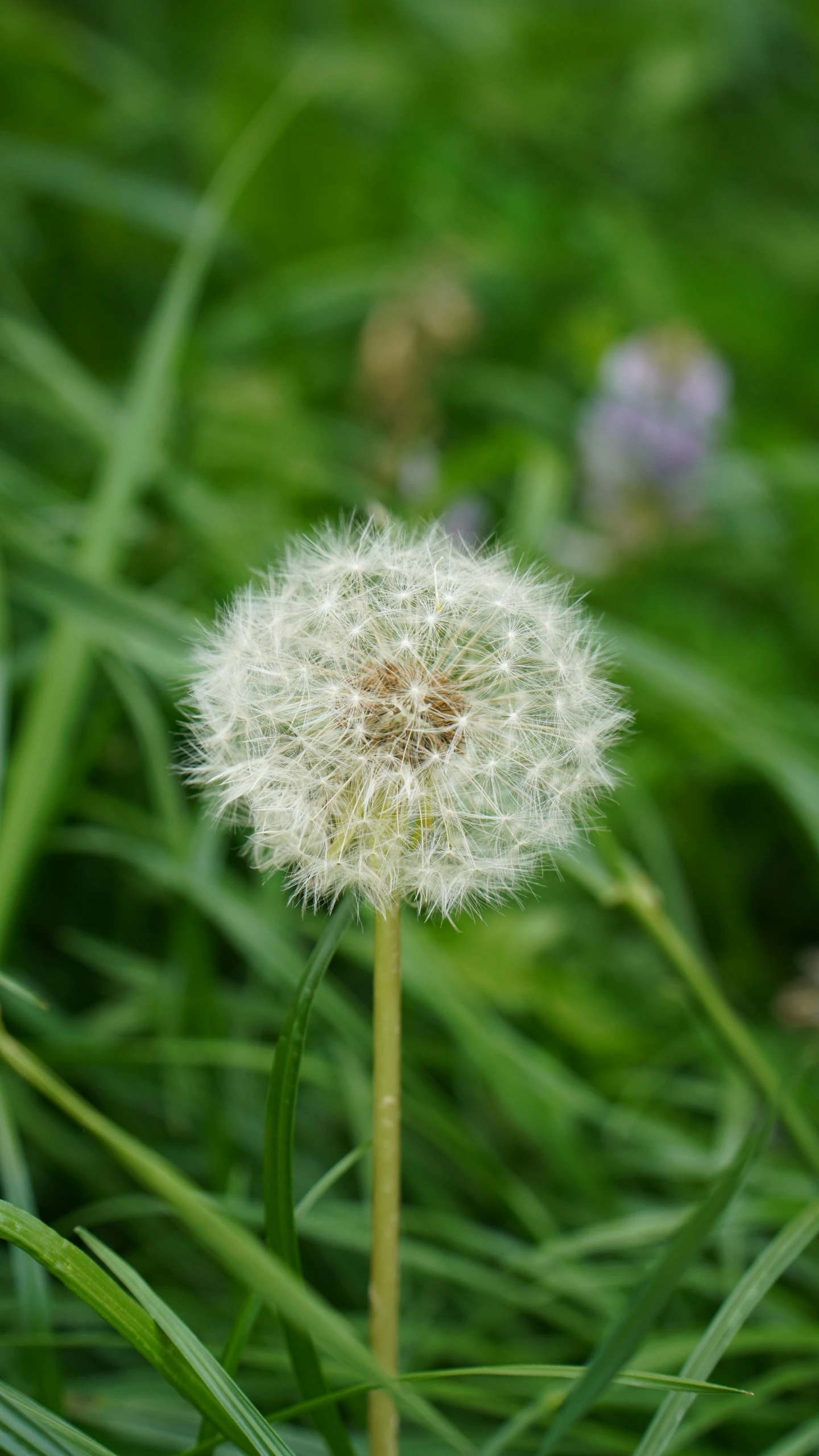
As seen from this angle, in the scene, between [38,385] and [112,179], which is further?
[112,179]

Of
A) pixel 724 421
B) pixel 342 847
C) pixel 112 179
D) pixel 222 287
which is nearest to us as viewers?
pixel 342 847

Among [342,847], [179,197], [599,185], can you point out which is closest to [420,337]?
[179,197]

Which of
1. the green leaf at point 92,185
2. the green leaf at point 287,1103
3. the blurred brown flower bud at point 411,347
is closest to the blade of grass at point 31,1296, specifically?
the green leaf at point 287,1103

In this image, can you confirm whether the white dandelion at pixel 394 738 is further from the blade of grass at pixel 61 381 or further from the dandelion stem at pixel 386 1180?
the blade of grass at pixel 61 381

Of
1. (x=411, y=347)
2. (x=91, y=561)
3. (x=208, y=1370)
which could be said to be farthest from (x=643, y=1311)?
(x=411, y=347)

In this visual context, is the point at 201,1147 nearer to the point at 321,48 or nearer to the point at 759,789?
the point at 759,789

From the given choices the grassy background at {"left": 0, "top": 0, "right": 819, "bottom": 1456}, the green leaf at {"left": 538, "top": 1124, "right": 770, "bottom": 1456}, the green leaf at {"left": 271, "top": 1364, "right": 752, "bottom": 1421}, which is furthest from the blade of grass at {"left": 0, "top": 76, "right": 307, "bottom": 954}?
the green leaf at {"left": 538, "top": 1124, "right": 770, "bottom": 1456}
